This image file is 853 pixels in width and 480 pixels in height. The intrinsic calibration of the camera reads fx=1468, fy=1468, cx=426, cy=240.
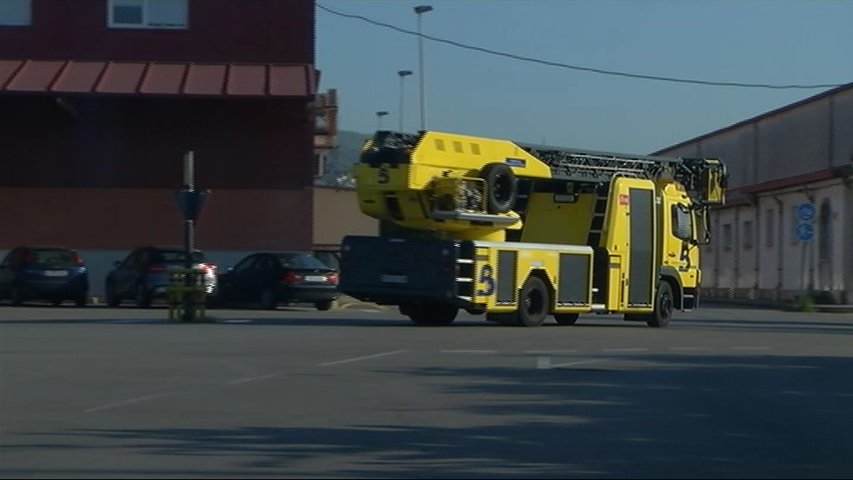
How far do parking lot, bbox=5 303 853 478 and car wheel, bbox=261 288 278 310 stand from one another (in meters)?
8.30

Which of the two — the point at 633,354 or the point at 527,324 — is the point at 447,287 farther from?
the point at 633,354

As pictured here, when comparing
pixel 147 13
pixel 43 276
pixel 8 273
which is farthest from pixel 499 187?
pixel 147 13

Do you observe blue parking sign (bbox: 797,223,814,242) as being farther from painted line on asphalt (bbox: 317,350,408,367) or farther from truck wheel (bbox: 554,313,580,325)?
painted line on asphalt (bbox: 317,350,408,367)

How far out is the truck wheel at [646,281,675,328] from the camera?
28781mm

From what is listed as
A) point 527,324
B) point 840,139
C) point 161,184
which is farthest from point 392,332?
point 840,139

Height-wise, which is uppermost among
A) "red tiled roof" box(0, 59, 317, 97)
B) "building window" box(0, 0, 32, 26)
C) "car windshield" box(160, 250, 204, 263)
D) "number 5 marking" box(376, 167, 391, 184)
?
"building window" box(0, 0, 32, 26)

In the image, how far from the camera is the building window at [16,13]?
122 feet

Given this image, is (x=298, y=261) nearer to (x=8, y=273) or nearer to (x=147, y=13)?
(x=8, y=273)

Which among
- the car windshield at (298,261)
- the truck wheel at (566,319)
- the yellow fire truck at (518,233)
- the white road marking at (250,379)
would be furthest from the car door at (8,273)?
the white road marking at (250,379)

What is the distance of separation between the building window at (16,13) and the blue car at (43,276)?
7103 millimetres

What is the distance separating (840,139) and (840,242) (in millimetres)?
5060

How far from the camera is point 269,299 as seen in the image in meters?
32.7

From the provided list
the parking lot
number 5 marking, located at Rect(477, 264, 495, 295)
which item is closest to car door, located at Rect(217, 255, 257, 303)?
the parking lot

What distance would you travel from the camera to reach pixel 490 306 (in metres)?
25.3
